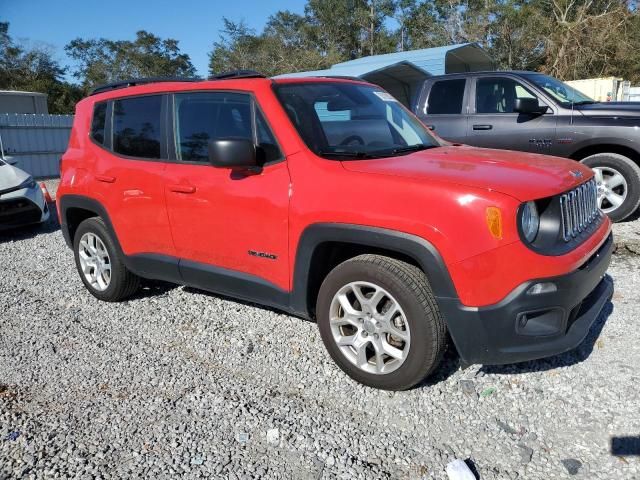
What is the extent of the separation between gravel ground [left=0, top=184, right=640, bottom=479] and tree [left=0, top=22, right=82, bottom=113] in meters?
42.9

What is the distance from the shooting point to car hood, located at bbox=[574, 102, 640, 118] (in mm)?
6090

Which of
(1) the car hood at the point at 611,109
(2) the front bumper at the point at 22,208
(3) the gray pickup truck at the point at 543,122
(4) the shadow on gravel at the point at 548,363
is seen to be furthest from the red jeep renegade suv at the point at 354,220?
(2) the front bumper at the point at 22,208

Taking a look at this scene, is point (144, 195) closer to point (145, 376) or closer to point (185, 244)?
point (185, 244)

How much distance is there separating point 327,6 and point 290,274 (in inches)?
1799

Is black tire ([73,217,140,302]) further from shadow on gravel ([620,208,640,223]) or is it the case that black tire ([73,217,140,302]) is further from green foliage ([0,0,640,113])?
green foliage ([0,0,640,113])

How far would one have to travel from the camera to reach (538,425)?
2.71 meters

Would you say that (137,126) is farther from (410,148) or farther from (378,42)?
(378,42)

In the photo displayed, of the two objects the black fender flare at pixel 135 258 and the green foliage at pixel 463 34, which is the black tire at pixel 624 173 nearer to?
the black fender flare at pixel 135 258

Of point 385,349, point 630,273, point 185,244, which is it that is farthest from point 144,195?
point 630,273

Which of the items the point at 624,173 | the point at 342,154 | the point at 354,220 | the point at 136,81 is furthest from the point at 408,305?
the point at 624,173

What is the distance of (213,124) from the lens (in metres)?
3.61

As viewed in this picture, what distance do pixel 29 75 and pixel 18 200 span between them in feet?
137

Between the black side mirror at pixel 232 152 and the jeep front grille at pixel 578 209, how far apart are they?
1.77 meters

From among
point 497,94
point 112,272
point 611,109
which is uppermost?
point 497,94
